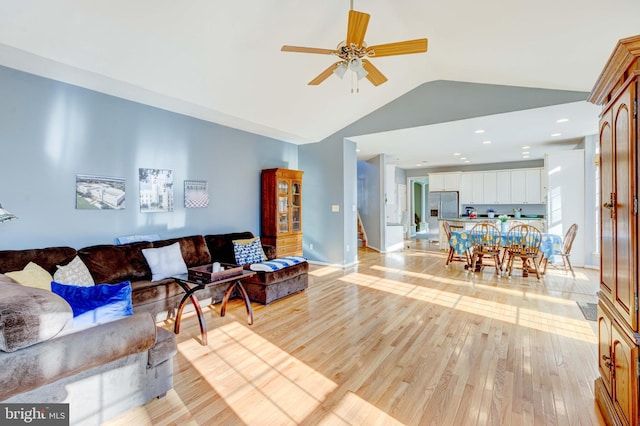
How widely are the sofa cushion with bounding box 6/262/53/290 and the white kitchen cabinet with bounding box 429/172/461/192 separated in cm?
1007

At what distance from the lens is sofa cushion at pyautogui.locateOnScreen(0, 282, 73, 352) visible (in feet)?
4.40

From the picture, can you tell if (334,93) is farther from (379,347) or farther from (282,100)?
(379,347)

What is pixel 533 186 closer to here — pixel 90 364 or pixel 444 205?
pixel 444 205

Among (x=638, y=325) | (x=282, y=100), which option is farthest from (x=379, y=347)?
(x=282, y=100)

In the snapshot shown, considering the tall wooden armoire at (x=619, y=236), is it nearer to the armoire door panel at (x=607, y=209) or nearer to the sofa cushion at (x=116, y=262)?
the armoire door panel at (x=607, y=209)

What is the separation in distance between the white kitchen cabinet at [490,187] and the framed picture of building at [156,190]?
9.09 metres

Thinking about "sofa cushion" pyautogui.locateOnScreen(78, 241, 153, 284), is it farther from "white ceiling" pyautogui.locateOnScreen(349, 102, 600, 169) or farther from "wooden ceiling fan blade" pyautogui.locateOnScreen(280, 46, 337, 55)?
"white ceiling" pyautogui.locateOnScreen(349, 102, 600, 169)

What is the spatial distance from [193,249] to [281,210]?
2021mm

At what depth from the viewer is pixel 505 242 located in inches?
221

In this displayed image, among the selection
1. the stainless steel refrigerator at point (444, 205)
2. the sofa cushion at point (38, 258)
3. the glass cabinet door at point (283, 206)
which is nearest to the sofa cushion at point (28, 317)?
the sofa cushion at point (38, 258)

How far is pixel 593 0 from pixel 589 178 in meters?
4.79

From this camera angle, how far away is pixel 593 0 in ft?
8.70

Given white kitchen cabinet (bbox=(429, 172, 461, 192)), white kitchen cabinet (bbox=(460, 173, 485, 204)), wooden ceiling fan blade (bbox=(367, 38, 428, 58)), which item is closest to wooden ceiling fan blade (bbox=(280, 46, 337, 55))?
wooden ceiling fan blade (bbox=(367, 38, 428, 58))

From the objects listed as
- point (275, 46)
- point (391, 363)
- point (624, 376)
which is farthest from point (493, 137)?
point (624, 376)
